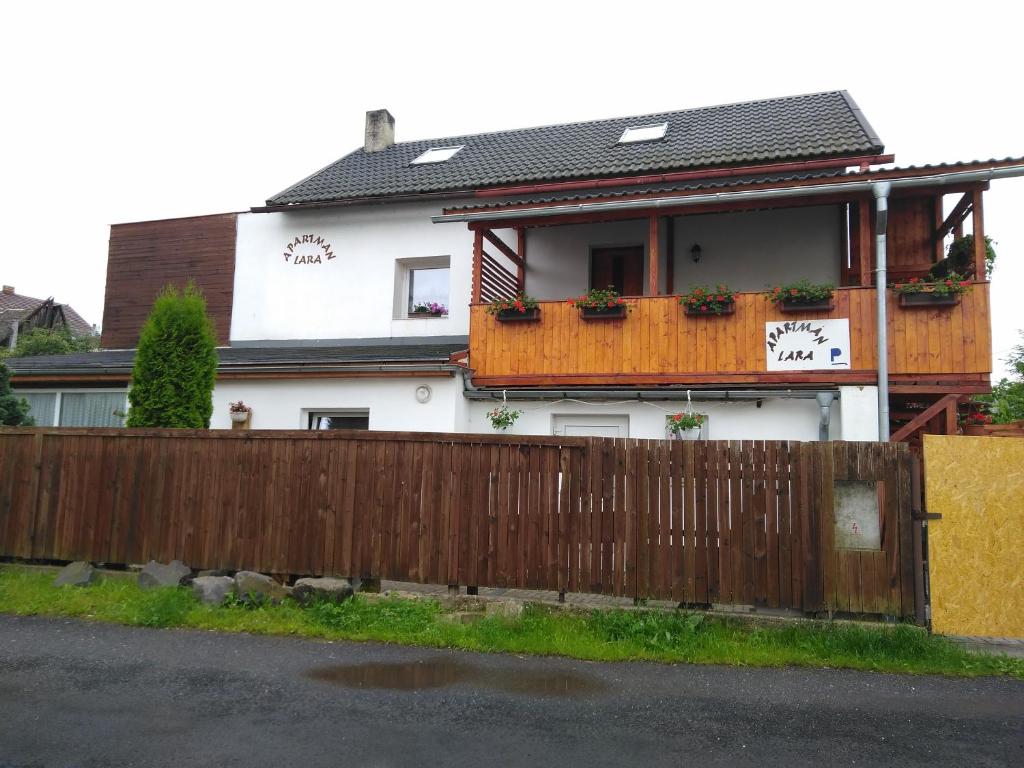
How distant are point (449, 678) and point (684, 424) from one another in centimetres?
552

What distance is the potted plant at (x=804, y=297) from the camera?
9.95 meters

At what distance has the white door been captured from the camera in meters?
10.9

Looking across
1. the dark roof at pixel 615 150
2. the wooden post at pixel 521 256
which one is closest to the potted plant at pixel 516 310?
the wooden post at pixel 521 256

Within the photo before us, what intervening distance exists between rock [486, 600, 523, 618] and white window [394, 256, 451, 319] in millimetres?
7616

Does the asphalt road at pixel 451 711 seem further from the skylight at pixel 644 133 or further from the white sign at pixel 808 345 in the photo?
the skylight at pixel 644 133

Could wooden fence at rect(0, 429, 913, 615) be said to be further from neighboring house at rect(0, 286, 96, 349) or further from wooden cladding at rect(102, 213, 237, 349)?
neighboring house at rect(0, 286, 96, 349)

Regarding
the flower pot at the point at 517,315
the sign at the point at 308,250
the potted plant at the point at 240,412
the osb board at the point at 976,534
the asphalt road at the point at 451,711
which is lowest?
the asphalt road at the point at 451,711

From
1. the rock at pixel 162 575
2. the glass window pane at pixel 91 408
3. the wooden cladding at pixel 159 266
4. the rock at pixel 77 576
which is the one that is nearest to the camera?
the rock at pixel 162 575

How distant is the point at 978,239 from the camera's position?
9.67 meters

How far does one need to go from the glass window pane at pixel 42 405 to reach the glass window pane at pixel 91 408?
0.68 feet

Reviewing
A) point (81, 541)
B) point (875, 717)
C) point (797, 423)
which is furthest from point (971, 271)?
point (81, 541)

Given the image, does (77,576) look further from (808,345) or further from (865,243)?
(865,243)

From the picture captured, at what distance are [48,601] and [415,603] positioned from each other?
3716mm

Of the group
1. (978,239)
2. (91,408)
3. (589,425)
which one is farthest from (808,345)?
(91,408)
